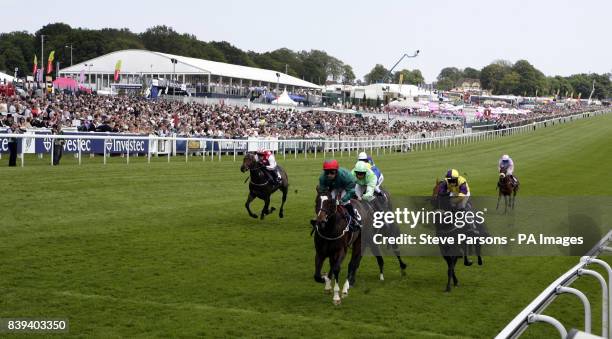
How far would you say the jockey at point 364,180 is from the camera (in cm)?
1030

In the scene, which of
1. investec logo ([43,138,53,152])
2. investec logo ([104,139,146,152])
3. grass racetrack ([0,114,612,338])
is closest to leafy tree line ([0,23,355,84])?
investec logo ([104,139,146,152])

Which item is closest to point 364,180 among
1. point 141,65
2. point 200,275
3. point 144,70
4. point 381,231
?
point 381,231

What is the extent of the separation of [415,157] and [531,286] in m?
30.9

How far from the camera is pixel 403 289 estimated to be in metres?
10.3

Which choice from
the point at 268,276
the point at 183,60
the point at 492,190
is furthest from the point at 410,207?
the point at 183,60

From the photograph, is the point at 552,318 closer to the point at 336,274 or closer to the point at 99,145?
the point at 336,274

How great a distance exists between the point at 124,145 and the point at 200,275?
1772 centimetres

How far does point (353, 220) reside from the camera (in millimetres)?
9664

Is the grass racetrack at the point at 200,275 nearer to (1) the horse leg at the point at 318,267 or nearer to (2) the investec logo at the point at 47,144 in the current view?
(1) the horse leg at the point at 318,267

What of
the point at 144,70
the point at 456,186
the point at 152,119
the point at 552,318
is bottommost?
the point at 552,318

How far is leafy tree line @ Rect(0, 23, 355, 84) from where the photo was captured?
101m

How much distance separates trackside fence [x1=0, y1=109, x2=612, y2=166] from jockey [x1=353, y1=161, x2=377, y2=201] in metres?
13.2

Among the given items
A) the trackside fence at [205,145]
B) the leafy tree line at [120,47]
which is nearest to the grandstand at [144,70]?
the leafy tree line at [120,47]

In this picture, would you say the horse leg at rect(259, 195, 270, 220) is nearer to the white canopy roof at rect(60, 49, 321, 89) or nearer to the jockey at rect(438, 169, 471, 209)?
the jockey at rect(438, 169, 471, 209)
